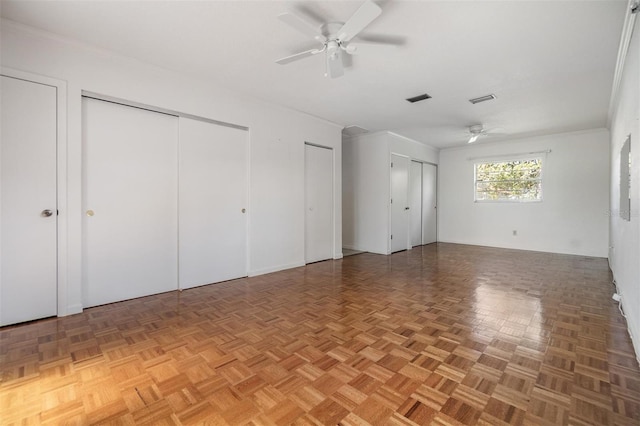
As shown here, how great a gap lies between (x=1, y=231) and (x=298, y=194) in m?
3.30

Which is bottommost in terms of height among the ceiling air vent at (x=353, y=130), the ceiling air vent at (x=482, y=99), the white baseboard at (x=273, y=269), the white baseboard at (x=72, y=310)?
the white baseboard at (x=72, y=310)

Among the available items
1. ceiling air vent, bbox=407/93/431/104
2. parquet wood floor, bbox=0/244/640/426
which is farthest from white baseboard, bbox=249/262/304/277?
ceiling air vent, bbox=407/93/431/104

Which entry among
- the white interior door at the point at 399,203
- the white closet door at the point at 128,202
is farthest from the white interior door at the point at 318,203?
the white closet door at the point at 128,202

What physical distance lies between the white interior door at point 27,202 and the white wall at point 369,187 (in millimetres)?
5008

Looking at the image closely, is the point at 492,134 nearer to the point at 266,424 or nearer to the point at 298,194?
the point at 298,194

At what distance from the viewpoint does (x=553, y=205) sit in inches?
241

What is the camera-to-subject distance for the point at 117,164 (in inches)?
119

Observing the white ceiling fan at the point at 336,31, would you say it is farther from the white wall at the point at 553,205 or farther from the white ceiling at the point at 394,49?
the white wall at the point at 553,205

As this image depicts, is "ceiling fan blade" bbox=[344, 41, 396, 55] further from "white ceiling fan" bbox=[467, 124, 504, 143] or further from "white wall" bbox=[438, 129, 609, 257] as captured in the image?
"white wall" bbox=[438, 129, 609, 257]

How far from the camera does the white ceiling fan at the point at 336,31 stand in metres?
1.95

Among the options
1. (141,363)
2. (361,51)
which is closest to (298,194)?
(361,51)

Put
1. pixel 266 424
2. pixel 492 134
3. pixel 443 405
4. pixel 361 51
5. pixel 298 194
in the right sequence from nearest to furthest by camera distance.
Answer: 1. pixel 266 424
2. pixel 443 405
3. pixel 361 51
4. pixel 298 194
5. pixel 492 134

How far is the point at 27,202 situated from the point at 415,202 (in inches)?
259

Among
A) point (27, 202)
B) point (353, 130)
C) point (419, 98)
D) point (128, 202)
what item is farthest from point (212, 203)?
point (353, 130)
